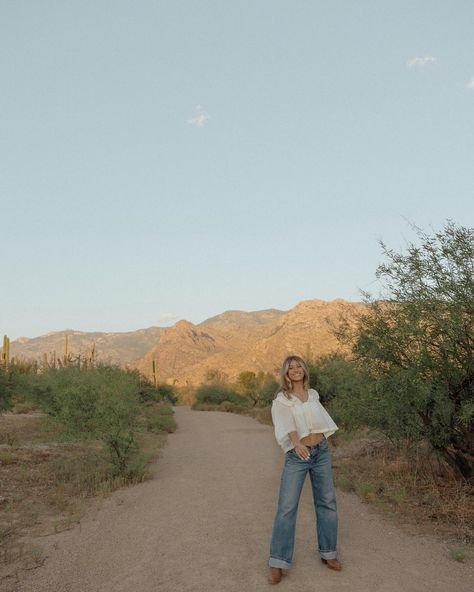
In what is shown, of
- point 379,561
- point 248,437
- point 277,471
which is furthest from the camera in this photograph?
point 248,437

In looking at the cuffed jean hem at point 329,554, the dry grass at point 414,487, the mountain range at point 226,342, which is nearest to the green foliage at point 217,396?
the mountain range at point 226,342

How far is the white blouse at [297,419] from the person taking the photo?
511 cm

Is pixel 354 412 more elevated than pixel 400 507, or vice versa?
pixel 354 412

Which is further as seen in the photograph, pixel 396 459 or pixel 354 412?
pixel 396 459

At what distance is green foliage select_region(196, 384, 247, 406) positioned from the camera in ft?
130

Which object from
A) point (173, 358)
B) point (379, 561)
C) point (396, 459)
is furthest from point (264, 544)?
point (173, 358)

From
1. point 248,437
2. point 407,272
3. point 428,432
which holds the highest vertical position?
point 407,272

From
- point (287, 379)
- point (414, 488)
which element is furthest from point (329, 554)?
point (414, 488)

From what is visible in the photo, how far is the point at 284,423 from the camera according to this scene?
16.8ft

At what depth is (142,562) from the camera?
18.6 feet

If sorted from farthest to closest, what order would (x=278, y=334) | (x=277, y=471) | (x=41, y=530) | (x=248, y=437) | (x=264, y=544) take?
(x=278, y=334)
(x=248, y=437)
(x=277, y=471)
(x=41, y=530)
(x=264, y=544)

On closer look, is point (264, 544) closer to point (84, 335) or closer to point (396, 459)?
point (396, 459)

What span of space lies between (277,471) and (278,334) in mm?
52719

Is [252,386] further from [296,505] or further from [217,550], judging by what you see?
[296,505]
